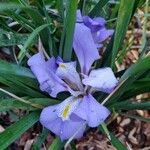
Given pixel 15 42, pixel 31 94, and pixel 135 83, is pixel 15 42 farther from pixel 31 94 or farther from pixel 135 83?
pixel 135 83

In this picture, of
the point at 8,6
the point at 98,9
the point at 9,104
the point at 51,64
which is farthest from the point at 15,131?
the point at 98,9

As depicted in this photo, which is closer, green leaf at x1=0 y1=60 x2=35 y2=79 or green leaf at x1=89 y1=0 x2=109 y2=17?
green leaf at x1=0 y1=60 x2=35 y2=79

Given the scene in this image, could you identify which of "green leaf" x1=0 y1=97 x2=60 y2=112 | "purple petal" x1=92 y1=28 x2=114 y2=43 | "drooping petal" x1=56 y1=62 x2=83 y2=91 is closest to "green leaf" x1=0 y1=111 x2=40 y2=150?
"green leaf" x1=0 y1=97 x2=60 y2=112

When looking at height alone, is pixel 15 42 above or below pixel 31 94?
above

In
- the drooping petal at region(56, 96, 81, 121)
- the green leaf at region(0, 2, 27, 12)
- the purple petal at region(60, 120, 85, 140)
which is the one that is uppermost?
the green leaf at region(0, 2, 27, 12)

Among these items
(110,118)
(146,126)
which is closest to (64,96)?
(110,118)

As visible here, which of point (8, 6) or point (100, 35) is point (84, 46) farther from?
point (8, 6)

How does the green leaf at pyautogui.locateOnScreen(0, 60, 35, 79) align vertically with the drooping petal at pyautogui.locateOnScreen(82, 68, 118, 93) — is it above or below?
above

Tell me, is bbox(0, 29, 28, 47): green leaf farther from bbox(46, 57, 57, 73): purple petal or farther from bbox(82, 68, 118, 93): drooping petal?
bbox(82, 68, 118, 93): drooping petal
